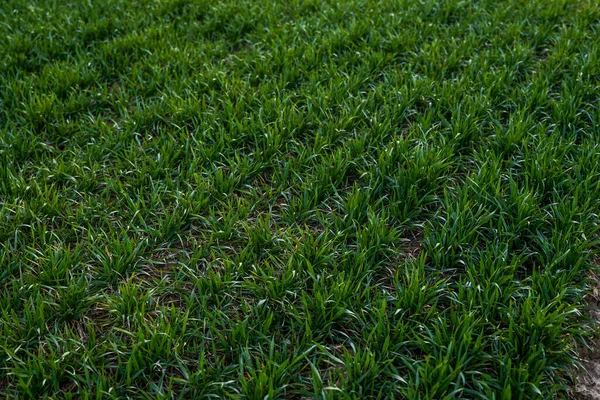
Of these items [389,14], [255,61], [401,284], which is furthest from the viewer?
[389,14]

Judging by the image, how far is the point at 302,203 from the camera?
2.89 meters

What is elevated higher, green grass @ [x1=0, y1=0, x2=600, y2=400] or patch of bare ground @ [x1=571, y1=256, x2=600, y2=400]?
green grass @ [x1=0, y1=0, x2=600, y2=400]

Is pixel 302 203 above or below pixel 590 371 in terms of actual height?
above

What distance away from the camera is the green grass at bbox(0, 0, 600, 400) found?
2.20 meters

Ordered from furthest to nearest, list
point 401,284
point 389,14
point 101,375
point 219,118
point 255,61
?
1. point 389,14
2. point 255,61
3. point 219,118
4. point 401,284
5. point 101,375

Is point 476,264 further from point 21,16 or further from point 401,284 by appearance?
point 21,16

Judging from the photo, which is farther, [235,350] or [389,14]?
[389,14]

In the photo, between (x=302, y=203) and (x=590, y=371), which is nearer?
(x=590, y=371)

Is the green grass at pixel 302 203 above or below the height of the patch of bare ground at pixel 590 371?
above

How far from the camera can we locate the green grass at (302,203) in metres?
2.20

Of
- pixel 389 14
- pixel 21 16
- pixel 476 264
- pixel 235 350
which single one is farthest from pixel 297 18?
pixel 235 350

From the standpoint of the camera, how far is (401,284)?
8.13 ft

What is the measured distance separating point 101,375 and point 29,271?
A: 674 mm

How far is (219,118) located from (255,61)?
0.67 m
